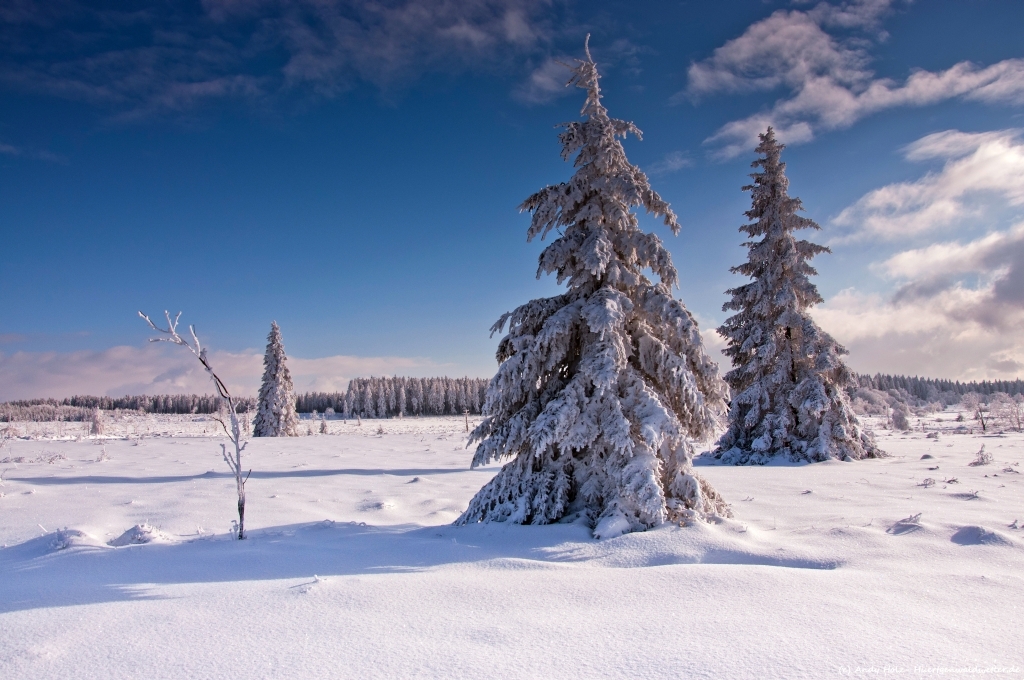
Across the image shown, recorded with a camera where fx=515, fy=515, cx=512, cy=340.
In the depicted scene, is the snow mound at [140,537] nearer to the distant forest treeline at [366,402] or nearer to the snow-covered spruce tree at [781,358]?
the snow-covered spruce tree at [781,358]

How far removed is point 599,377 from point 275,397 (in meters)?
34.9

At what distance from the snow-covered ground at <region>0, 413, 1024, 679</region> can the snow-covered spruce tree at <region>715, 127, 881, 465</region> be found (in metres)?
7.26

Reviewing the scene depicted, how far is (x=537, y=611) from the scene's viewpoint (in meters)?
3.76

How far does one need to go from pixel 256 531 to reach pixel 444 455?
39.3 ft

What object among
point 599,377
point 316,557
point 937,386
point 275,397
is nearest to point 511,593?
A: point 316,557

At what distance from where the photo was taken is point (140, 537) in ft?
22.0

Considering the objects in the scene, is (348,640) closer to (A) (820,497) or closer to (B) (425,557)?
(B) (425,557)

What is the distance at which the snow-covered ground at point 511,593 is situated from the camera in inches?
116

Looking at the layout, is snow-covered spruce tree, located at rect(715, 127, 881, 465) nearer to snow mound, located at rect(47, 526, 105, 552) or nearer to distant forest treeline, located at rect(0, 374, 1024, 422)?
snow mound, located at rect(47, 526, 105, 552)

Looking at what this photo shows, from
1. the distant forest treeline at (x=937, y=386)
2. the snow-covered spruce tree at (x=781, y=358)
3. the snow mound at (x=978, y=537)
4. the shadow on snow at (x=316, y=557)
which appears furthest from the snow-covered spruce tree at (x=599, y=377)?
the distant forest treeline at (x=937, y=386)

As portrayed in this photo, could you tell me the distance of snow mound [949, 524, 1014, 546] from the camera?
5.62 metres

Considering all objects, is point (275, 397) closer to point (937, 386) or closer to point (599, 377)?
point (599, 377)

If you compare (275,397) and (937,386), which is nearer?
(275,397)

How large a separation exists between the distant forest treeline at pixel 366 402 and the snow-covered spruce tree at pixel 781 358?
79.6 metres
